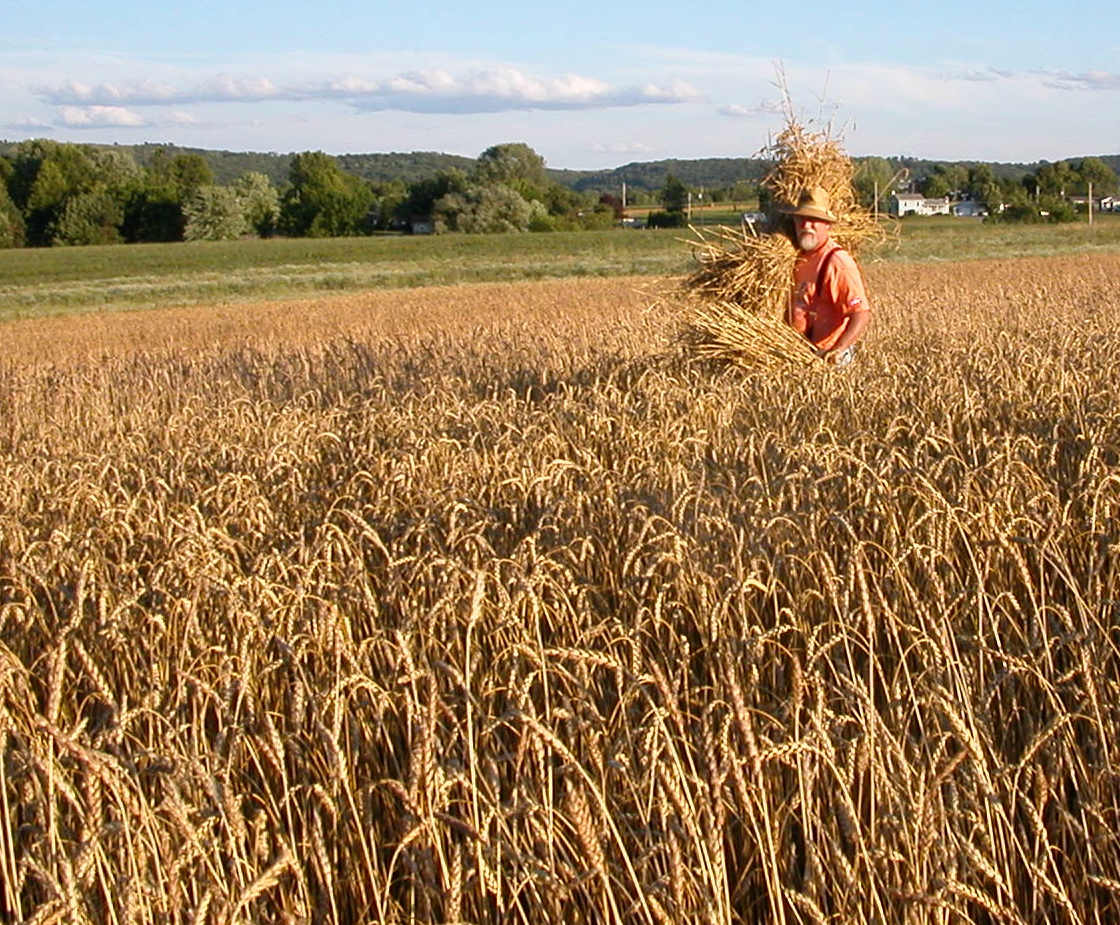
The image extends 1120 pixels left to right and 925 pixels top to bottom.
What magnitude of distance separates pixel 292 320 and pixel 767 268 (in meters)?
12.1

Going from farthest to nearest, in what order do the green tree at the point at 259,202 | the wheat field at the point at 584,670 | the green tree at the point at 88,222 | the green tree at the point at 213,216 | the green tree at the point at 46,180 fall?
the green tree at the point at 259,202 < the green tree at the point at 46,180 < the green tree at the point at 88,222 < the green tree at the point at 213,216 < the wheat field at the point at 584,670

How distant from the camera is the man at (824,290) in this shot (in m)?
7.39

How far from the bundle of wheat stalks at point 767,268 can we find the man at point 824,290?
11 centimetres

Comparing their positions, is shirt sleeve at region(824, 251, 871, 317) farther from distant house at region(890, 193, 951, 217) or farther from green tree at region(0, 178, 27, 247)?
green tree at region(0, 178, 27, 247)

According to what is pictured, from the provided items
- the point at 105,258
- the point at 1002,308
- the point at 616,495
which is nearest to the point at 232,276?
the point at 105,258

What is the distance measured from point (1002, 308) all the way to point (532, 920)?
12140 millimetres

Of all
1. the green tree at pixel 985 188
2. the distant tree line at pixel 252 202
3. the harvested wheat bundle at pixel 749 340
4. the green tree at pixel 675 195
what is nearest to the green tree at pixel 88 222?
the distant tree line at pixel 252 202

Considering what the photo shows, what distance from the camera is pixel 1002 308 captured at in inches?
532

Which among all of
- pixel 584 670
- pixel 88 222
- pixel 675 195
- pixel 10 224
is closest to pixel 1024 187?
pixel 675 195

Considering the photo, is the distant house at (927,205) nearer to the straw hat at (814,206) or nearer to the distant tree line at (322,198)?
the distant tree line at (322,198)

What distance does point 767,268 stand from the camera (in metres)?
8.04

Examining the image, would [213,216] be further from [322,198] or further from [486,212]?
[486,212]

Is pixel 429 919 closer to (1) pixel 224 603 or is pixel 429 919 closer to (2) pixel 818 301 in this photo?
(1) pixel 224 603

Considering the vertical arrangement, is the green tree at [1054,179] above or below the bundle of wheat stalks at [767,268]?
above
